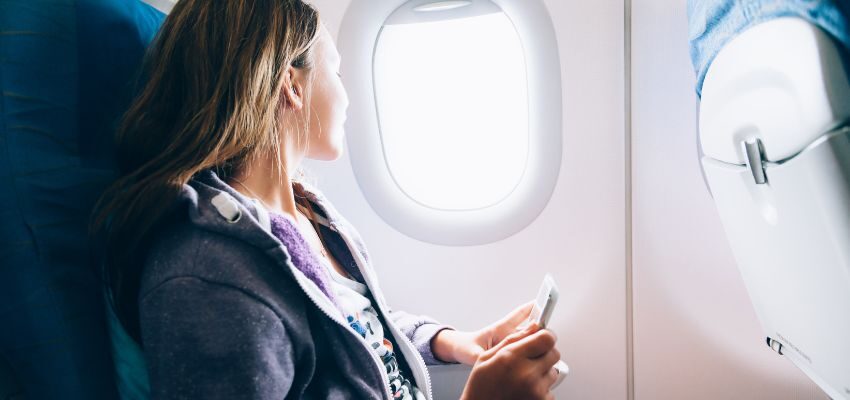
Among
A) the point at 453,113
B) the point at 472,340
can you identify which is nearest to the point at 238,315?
the point at 472,340

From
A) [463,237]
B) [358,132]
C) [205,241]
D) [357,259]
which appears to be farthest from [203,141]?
[463,237]

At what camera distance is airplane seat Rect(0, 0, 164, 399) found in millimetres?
715

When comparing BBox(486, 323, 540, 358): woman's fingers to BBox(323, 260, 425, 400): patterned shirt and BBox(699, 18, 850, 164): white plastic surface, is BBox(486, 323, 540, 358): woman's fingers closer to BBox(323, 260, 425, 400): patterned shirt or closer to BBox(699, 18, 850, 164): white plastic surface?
BBox(323, 260, 425, 400): patterned shirt

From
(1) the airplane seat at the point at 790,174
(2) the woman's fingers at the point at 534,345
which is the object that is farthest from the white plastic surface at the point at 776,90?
(2) the woman's fingers at the point at 534,345

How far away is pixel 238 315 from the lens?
Answer: 70 cm

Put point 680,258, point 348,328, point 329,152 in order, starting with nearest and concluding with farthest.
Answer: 1. point 348,328
2. point 329,152
3. point 680,258

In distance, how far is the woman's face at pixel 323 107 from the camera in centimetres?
103

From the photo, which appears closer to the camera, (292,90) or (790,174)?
(790,174)

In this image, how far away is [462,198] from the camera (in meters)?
1.56

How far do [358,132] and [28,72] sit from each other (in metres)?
0.83

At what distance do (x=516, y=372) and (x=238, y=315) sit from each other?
1.42 ft

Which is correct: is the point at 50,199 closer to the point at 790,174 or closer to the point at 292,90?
the point at 292,90

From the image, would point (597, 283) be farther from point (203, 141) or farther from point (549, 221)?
point (203, 141)

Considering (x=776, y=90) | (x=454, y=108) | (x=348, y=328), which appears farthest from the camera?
(x=454, y=108)
